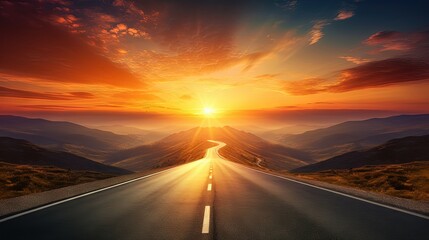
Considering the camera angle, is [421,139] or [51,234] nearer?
[51,234]

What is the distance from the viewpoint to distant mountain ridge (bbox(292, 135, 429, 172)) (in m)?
116

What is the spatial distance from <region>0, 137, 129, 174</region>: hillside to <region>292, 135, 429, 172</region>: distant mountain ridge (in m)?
108

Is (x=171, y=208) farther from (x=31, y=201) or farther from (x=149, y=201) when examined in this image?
(x=31, y=201)

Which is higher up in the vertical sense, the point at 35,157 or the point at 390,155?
the point at 390,155

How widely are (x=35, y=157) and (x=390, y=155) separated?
16119 centimetres

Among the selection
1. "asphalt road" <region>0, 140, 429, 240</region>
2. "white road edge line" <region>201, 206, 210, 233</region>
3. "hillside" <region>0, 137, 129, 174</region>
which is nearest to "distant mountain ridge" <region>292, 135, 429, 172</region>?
"hillside" <region>0, 137, 129, 174</region>

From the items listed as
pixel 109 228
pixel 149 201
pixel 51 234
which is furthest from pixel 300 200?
pixel 51 234

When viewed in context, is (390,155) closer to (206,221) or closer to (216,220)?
(216,220)

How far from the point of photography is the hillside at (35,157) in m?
122

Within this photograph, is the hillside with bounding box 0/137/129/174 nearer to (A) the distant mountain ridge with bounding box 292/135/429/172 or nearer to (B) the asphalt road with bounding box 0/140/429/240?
(A) the distant mountain ridge with bounding box 292/135/429/172

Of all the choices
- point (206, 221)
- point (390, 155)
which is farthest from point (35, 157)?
point (390, 155)

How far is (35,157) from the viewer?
129 m

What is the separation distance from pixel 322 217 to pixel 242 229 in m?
2.55

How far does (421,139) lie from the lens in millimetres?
131625
